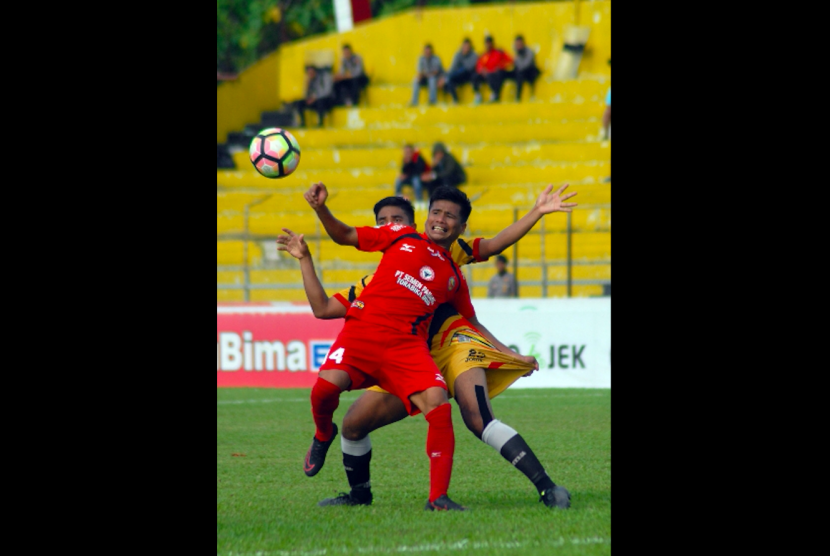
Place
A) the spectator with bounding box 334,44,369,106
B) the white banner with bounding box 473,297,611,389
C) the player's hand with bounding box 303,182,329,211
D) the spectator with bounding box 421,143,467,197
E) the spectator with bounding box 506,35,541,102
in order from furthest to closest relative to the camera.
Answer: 1. the spectator with bounding box 334,44,369,106
2. the spectator with bounding box 506,35,541,102
3. the spectator with bounding box 421,143,467,197
4. the white banner with bounding box 473,297,611,389
5. the player's hand with bounding box 303,182,329,211

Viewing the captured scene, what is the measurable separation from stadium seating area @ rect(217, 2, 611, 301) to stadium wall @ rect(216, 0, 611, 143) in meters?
0.79

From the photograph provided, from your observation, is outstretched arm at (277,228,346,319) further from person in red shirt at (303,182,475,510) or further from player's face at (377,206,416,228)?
player's face at (377,206,416,228)

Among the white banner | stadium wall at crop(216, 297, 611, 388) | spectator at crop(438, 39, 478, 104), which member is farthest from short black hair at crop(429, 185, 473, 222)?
spectator at crop(438, 39, 478, 104)

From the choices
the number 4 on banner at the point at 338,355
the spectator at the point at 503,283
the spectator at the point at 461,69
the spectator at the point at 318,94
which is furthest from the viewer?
the spectator at the point at 318,94

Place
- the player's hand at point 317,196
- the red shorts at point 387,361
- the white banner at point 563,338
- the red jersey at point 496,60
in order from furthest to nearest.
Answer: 1. the red jersey at point 496,60
2. the white banner at point 563,338
3. the red shorts at point 387,361
4. the player's hand at point 317,196

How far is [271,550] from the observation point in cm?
482

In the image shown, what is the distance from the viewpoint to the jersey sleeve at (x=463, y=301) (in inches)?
250

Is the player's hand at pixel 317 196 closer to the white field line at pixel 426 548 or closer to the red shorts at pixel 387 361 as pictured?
the red shorts at pixel 387 361

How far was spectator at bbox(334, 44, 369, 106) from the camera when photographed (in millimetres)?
24875

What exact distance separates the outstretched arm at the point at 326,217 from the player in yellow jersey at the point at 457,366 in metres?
0.25

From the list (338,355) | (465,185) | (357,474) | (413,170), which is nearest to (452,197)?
(338,355)

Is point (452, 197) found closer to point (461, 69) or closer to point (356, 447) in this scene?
point (356, 447)

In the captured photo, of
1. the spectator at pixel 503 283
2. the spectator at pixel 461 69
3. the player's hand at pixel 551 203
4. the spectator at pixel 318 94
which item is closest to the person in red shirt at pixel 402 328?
the player's hand at pixel 551 203

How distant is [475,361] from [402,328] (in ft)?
1.65
